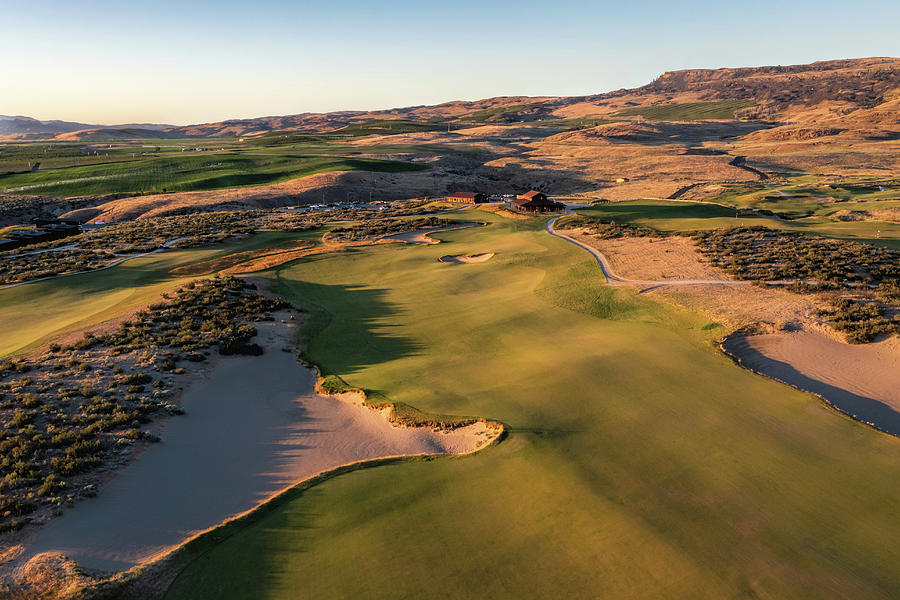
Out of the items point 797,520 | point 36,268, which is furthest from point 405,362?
point 36,268

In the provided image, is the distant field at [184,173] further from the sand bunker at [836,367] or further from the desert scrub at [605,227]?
the sand bunker at [836,367]

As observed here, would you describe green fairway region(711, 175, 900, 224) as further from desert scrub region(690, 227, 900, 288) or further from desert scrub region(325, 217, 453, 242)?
desert scrub region(325, 217, 453, 242)

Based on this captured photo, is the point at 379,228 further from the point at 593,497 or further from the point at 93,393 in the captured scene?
the point at 593,497

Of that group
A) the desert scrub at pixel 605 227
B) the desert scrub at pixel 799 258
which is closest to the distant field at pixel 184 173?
the desert scrub at pixel 605 227

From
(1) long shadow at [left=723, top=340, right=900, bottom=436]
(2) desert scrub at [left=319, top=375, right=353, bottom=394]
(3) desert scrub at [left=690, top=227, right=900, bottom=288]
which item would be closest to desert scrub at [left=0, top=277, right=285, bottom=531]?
(2) desert scrub at [left=319, top=375, right=353, bottom=394]

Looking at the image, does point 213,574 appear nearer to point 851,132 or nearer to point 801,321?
point 801,321

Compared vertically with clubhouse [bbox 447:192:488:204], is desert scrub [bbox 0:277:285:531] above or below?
below
